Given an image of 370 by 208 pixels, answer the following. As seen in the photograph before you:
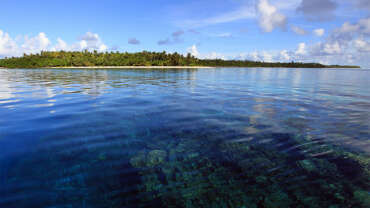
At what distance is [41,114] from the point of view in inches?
486

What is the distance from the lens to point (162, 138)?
28.5ft

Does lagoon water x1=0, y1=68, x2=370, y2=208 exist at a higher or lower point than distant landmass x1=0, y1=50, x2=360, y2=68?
lower

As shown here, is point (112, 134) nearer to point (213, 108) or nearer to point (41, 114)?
point (41, 114)

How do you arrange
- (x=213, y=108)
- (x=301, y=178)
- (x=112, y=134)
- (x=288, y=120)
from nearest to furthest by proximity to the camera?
(x=301, y=178), (x=112, y=134), (x=288, y=120), (x=213, y=108)

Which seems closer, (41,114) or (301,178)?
(301,178)

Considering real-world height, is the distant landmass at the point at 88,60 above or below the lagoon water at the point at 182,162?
above

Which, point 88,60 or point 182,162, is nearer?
point 182,162

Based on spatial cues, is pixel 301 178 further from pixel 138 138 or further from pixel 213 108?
pixel 213 108

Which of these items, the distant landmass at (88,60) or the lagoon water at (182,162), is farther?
the distant landmass at (88,60)

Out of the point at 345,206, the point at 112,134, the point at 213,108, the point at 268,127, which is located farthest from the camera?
the point at 213,108

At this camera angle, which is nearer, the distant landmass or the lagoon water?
the lagoon water

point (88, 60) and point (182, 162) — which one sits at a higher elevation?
point (88, 60)

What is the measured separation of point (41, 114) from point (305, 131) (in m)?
15.3

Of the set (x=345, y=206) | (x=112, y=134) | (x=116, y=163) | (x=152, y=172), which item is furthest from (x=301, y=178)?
(x=112, y=134)
